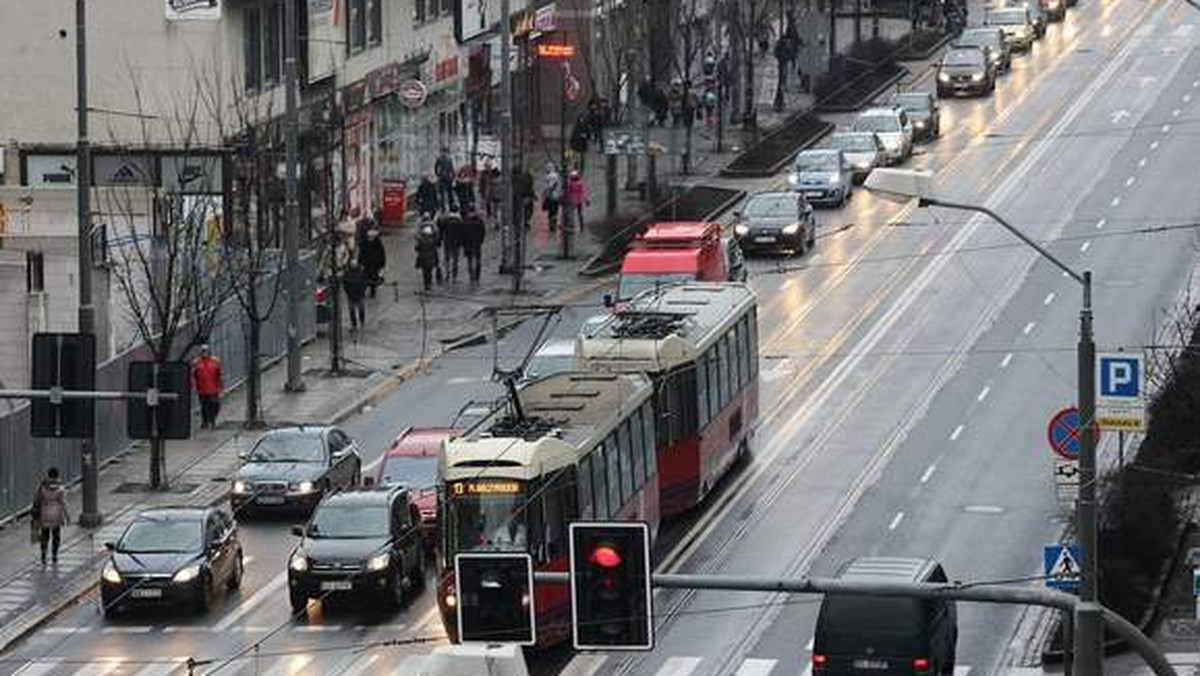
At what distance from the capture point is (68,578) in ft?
173

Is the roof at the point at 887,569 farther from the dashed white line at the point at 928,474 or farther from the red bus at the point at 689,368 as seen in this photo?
the dashed white line at the point at 928,474

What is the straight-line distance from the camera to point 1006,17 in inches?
4537

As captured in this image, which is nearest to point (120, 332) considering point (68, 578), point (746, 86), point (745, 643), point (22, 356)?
point (22, 356)

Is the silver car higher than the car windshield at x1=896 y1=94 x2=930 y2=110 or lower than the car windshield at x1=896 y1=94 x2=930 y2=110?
lower

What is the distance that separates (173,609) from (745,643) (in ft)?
27.9

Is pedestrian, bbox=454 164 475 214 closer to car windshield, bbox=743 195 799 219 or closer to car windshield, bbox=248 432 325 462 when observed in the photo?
car windshield, bbox=743 195 799 219

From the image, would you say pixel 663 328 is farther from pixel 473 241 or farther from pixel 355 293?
pixel 473 241

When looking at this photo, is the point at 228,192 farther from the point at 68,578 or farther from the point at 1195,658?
the point at 1195,658

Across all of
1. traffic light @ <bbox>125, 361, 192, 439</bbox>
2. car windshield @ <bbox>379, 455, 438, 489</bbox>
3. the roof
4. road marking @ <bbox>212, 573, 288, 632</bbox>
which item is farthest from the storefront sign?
traffic light @ <bbox>125, 361, 192, 439</bbox>

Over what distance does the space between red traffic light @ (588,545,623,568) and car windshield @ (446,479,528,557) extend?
15.0 m

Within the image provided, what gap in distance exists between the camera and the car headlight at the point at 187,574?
49750 millimetres

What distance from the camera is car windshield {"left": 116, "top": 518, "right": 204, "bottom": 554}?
5025 centimetres

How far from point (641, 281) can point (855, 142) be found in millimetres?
24694

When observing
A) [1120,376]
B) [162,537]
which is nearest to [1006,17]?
[162,537]
